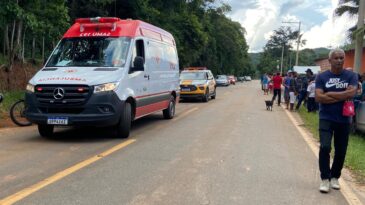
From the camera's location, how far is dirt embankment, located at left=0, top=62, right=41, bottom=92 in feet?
57.2

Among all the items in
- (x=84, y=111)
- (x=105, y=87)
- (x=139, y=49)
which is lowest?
(x=84, y=111)

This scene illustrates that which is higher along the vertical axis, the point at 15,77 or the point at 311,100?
the point at 15,77

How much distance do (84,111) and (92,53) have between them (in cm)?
189

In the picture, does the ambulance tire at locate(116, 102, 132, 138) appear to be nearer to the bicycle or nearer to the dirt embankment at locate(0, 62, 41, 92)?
the bicycle

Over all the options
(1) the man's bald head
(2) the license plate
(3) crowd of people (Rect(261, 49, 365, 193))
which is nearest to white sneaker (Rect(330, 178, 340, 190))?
(3) crowd of people (Rect(261, 49, 365, 193))

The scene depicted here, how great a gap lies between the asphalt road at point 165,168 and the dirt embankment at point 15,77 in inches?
265

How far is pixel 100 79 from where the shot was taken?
9.28 m

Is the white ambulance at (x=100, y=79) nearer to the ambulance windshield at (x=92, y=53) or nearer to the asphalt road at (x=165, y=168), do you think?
the ambulance windshield at (x=92, y=53)

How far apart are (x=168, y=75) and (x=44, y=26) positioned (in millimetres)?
5764

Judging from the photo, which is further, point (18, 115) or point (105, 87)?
point (18, 115)

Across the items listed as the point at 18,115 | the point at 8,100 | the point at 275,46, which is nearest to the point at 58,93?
the point at 18,115

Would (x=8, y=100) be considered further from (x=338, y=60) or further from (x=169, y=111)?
(x=338, y=60)

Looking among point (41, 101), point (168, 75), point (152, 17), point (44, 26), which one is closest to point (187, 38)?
point (152, 17)

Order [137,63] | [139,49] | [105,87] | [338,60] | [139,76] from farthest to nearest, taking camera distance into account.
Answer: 1. [139,49]
2. [139,76]
3. [137,63]
4. [105,87]
5. [338,60]
